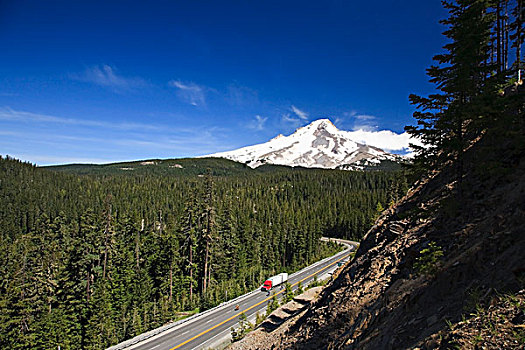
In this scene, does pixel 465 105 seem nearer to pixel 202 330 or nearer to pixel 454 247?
pixel 454 247

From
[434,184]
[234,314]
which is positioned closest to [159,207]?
[234,314]

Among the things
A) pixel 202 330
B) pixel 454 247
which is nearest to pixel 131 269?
pixel 202 330

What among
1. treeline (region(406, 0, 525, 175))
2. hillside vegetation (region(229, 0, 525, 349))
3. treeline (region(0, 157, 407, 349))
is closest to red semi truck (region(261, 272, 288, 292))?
treeline (region(0, 157, 407, 349))

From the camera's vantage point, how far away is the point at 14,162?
495ft

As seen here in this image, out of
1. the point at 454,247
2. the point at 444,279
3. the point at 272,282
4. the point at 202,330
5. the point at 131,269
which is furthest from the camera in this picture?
the point at 131,269

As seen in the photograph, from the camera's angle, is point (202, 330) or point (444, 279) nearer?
point (444, 279)

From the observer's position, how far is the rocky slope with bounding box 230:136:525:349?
5301 millimetres

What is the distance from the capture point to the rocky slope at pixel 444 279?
5.30 m

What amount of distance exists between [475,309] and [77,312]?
39766 millimetres

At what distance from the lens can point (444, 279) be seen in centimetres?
755

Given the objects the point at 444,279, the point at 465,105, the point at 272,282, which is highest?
the point at 465,105

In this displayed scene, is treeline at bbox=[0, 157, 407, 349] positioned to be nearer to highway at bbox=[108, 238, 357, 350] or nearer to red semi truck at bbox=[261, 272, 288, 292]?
red semi truck at bbox=[261, 272, 288, 292]

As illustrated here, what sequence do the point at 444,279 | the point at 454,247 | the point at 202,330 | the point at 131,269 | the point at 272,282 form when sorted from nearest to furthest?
the point at 444,279 → the point at 454,247 → the point at 202,330 → the point at 272,282 → the point at 131,269

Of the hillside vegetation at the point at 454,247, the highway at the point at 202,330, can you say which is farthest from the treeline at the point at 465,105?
the highway at the point at 202,330
